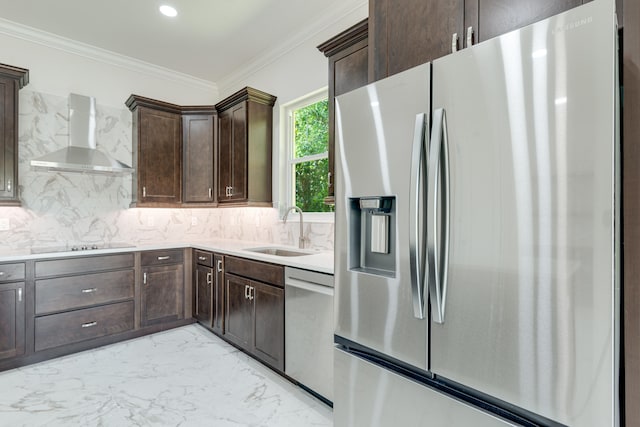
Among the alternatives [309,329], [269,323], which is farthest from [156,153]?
[309,329]

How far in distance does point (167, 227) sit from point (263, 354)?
7.49 feet

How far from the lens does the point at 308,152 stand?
133 inches

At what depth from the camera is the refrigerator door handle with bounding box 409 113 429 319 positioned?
112 centimetres

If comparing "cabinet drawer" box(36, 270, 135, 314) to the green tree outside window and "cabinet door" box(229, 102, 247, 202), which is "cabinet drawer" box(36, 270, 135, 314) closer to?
"cabinet door" box(229, 102, 247, 202)

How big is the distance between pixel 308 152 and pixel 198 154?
1381 millimetres

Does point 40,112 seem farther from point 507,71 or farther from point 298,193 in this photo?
point 507,71

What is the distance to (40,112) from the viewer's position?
10.8ft

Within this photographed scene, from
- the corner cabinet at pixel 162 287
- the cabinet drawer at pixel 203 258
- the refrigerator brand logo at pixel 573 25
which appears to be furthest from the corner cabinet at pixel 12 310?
the refrigerator brand logo at pixel 573 25

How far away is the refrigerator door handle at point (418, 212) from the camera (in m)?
1.12

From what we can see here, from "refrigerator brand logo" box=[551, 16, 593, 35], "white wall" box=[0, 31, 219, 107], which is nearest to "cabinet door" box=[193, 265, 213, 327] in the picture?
"white wall" box=[0, 31, 219, 107]

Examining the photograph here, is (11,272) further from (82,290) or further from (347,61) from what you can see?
(347,61)

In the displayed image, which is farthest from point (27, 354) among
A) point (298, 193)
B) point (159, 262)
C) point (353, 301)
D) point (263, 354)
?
point (353, 301)

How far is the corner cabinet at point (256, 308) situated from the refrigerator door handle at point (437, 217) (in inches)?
56.7

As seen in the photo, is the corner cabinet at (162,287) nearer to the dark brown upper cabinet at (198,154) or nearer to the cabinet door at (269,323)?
the dark brown upper cabinet at (198,154)
